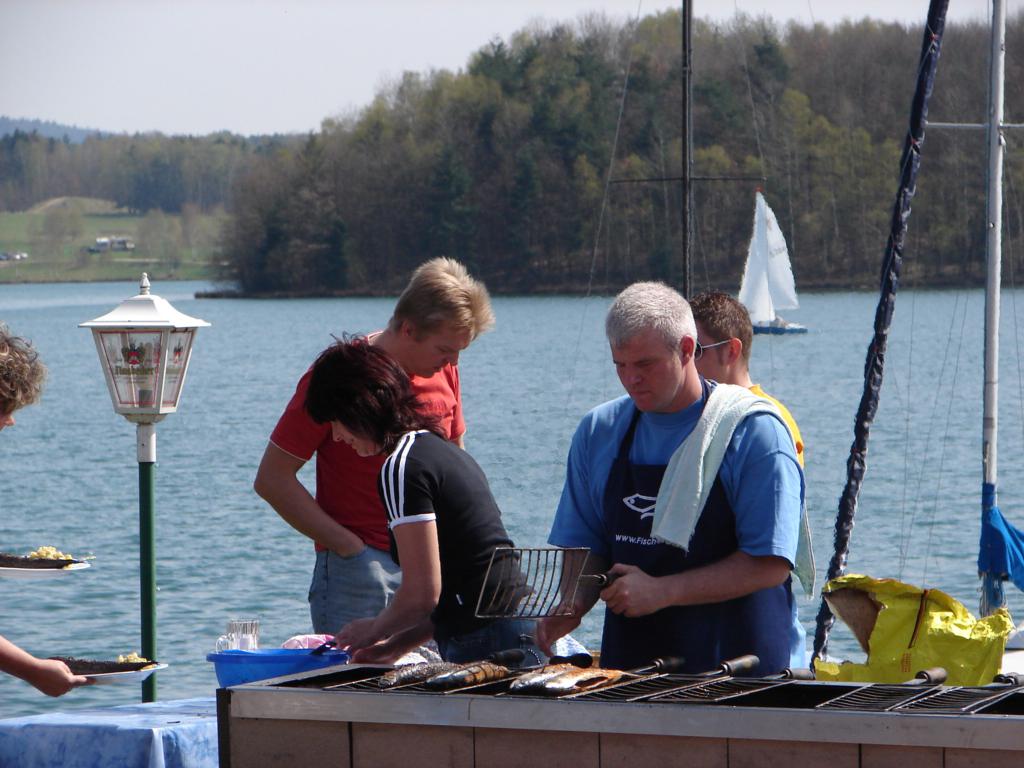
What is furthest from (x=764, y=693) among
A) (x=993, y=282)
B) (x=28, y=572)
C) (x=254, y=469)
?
(x=254, y=469)

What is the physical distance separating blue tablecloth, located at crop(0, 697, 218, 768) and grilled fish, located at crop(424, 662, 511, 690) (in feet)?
2.99

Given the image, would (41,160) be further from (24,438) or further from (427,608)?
(427,608)

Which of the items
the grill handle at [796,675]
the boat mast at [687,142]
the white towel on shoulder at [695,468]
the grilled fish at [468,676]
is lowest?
the grill handle at [796,675]

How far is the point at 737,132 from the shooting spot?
2645 inches

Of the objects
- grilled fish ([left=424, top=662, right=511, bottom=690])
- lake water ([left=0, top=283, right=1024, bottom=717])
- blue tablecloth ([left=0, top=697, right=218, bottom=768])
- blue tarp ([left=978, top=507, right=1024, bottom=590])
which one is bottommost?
lake water ([left=0, top=283, right=1024, bottom=717])

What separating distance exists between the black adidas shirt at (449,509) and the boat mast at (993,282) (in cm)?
491

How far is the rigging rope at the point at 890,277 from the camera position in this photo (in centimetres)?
684

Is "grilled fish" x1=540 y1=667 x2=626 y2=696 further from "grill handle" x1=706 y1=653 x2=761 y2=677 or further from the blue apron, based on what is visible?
the blue apron

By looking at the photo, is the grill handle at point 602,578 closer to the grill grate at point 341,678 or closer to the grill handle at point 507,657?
the grill handle at point 507,657

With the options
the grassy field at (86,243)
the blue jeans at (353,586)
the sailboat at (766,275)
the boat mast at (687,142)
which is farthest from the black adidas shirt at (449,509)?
the grassy field at (86,243)

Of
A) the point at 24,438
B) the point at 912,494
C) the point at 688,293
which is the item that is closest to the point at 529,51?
the point at 24,438

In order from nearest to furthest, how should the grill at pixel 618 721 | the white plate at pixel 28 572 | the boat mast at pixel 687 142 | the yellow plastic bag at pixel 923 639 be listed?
the grill at pixel 618 721 < the yellow plastic bag at pixel 923 639 < the white plate at pixel 28 572 < the boat mast at pixel 687 142

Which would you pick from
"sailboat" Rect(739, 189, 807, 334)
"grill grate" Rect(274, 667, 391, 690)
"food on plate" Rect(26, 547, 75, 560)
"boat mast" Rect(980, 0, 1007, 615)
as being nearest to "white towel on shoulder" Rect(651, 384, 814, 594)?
"grill grate" Rect(274, 667, 391, 690)

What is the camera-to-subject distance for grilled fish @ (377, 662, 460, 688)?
2.60m
